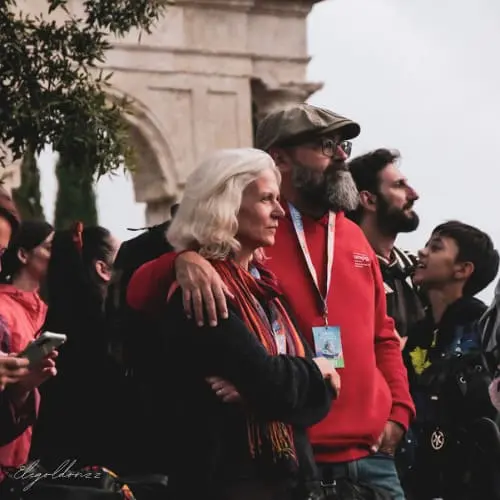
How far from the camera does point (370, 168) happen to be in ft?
38.3

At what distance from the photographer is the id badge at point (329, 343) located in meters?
8.84

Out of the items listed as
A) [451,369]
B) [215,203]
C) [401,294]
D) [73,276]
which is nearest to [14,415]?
[215,203]

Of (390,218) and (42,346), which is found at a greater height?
(390,218)

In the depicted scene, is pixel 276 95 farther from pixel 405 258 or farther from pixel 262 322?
pixel 262 322

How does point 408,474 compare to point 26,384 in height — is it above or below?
below

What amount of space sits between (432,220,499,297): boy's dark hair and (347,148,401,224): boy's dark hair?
47cm

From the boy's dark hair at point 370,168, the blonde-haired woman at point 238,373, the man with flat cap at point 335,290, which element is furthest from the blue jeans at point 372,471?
the boy's dark hair at point 370,168

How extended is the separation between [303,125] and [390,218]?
2.36 meters

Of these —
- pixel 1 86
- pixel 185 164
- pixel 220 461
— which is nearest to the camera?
pixel 220 461

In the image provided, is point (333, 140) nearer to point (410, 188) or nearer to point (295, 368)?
point (295, 368)

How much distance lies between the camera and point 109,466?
34.3 ft

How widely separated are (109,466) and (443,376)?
1610mm

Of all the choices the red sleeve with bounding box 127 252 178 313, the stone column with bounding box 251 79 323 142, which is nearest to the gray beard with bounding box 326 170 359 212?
the red sleeve with bounding box 127 252 178 313

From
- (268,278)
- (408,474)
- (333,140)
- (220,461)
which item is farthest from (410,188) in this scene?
(220,461)
